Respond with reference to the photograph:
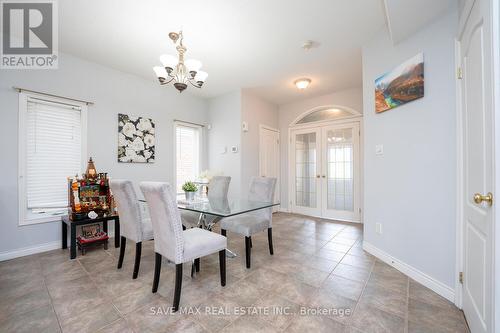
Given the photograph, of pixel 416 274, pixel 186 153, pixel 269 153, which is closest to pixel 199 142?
pixel 186 153

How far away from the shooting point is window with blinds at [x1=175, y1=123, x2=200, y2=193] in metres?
4.36

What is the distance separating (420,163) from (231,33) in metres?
2.49

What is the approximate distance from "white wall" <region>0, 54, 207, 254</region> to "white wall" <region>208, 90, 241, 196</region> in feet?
1.16

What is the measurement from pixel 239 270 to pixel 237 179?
227cm

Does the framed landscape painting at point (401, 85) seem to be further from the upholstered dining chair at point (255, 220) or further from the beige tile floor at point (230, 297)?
the beige tile floor at point (230, 297)

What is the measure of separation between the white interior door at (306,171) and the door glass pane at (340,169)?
9.6 inches

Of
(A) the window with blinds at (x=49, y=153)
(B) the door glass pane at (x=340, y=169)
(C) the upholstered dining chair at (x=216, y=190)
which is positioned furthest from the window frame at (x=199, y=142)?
(B) the door glass pane at (x=340, y=169)

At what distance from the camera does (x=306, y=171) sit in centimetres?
509

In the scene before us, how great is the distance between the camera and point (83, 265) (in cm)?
238

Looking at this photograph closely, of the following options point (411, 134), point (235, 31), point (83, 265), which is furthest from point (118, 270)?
point (411, 134)

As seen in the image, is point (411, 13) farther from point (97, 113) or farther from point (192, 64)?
point (97, 113)

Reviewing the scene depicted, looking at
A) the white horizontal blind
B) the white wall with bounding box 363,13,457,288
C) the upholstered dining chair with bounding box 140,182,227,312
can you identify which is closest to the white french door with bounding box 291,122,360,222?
the white wall with bounding box 363,13,457,288

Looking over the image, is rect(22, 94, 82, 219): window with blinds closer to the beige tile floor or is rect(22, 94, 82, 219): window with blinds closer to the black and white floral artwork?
the black and white floral artwork

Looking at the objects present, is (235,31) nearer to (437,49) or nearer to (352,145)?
(437,49)
